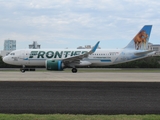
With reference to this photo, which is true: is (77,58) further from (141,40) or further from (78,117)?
(78,117)

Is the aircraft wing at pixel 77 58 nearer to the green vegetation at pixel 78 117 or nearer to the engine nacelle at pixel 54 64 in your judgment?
the engine nacelle at pixel 54 64

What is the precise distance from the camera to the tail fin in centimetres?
3622

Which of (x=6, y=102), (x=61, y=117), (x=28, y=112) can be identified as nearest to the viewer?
(x=61, y=117)

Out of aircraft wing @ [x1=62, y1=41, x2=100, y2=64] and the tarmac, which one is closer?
the tarmac

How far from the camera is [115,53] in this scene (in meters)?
34.9

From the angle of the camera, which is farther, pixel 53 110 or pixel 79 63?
pixel 79 63

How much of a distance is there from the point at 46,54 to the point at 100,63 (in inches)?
269

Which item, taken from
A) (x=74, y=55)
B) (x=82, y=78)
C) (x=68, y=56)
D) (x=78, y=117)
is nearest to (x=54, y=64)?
(x=68, y=56)

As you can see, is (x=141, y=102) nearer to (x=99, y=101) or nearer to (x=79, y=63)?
(x=99, y=101)

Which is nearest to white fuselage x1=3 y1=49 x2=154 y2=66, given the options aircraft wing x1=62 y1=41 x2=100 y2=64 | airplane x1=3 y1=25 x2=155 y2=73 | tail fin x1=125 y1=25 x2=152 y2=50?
airplane x1=3 y1=25 x2=155 y2=73

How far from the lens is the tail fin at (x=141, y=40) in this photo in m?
36.2

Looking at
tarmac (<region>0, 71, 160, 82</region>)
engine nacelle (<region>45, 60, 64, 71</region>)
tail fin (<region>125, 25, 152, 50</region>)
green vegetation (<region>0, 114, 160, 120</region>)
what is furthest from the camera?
tail fin (<region>125, 25, 152, 50</region>)

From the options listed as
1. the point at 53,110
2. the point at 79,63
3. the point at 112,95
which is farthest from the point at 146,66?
the point at 53,110

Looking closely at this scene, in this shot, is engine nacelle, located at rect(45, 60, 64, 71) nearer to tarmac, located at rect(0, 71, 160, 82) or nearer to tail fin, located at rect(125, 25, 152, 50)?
tarmac, located at rect(0, 71, 160, 82)
